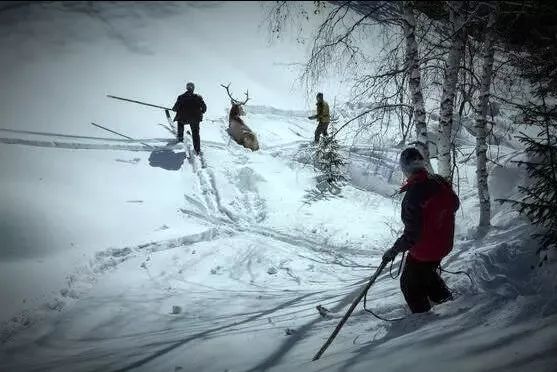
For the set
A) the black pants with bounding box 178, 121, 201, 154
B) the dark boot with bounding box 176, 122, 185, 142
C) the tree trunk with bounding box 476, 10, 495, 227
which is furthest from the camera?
the dark boot with bounding box 176, 122, 185, 142

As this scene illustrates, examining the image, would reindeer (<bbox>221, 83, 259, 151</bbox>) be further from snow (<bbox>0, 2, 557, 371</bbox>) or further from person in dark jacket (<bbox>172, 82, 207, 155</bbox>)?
person in dark jacket (<bbox>172, 82, 207, 155</bbox>)

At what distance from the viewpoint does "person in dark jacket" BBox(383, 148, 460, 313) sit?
3.19 meters

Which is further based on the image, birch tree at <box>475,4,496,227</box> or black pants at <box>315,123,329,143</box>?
black pants at <box>315,123,329,143</box>

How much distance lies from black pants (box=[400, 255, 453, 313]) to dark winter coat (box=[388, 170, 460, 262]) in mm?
142

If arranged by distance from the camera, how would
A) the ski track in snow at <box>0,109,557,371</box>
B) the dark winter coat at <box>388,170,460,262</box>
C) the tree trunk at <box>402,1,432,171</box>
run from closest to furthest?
1. the dark winter coat at <box>388,170,460,262</box>
2. the ski track in snow at <box>0,109,557,371</box>
3. the tree trunk at <box>402,1,432,171</box>

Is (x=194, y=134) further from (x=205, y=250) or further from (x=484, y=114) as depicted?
(x=484, y=114)

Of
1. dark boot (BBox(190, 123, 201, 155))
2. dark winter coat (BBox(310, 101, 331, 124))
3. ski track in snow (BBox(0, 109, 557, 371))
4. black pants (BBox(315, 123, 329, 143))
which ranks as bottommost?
ski track in snow (BBox(0, 109, 557, 371))

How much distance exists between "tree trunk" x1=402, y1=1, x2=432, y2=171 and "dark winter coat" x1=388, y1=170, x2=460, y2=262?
2.39 m

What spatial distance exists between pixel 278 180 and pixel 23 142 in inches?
231

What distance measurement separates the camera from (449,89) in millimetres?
5656

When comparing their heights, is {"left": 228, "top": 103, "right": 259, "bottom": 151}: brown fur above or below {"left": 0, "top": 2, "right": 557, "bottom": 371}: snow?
above

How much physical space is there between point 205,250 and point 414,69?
14.0ft

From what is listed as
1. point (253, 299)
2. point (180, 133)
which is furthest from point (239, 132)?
point (253, 299)

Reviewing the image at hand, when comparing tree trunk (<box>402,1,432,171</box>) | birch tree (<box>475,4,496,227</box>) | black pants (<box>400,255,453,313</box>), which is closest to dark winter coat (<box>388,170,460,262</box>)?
black pants (<box>400,255,453,313</box>)
